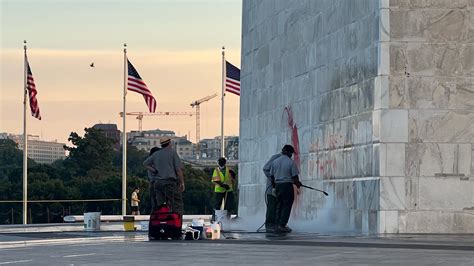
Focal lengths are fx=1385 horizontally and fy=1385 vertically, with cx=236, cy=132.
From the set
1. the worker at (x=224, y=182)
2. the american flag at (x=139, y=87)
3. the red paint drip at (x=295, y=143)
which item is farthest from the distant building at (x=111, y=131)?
the red paint drip at (x=295, y=143)

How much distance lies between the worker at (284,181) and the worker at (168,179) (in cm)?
249

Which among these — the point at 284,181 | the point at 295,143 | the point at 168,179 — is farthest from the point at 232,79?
the point at 168,179

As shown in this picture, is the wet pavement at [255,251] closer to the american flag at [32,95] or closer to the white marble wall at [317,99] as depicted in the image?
the white marble wall at [317,99]

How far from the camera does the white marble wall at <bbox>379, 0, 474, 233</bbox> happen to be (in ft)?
86.6

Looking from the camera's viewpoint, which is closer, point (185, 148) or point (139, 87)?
point (139, 87)

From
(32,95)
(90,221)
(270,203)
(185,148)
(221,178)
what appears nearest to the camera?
(270,203)

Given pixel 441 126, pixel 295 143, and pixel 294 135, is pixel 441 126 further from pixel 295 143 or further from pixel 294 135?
pixel 294 135

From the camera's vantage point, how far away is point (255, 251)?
19.3 metres

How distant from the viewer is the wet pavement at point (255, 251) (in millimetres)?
17125

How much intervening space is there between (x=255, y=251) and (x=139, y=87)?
3823cm

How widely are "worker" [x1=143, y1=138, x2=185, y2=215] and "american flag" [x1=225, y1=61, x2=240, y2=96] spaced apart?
27.8 meters

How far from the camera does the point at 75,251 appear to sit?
65.0 ft

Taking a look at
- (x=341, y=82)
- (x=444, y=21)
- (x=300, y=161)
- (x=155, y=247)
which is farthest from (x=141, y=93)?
(x=155, y=247)

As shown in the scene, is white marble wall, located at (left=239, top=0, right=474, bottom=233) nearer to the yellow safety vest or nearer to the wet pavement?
the wet pavement
